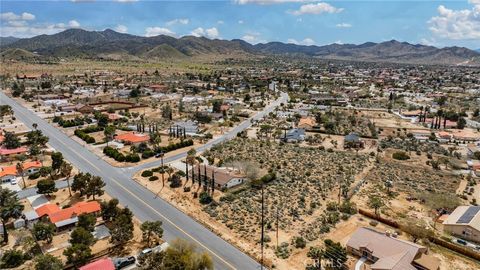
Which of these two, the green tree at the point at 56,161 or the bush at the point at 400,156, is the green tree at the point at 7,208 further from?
the bush at the point at 400,156

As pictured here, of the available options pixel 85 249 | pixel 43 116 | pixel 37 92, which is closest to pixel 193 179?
pixel 85 249

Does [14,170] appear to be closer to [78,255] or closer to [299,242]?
[78,255]

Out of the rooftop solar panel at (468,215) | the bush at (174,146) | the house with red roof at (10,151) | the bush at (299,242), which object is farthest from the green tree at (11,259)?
the rooftop solar panel at (468,215)

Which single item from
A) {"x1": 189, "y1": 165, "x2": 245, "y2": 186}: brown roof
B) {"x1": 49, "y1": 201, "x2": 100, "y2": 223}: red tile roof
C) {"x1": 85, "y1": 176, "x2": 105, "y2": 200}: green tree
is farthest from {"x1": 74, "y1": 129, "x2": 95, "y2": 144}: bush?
{"x1": 49, "y1": 201, "x2": 100, "y2": 223}: red tile roof

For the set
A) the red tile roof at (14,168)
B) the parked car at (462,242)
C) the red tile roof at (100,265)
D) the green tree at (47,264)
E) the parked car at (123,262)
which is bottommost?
the parked car at (462,242)

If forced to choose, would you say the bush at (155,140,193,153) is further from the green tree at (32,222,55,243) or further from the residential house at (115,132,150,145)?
the green tree at (32,222,55,243)

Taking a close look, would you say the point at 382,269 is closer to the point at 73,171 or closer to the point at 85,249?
the point at 85,249
